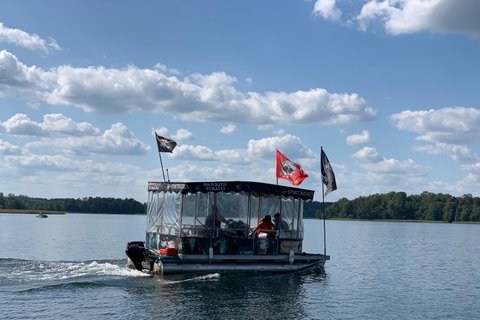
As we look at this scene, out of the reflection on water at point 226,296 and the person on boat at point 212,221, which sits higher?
the person on boat at point 212,221

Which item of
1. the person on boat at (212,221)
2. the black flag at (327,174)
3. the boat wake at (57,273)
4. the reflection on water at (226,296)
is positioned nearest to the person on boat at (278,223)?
the reflection on water at (226,296)

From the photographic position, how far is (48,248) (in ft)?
147

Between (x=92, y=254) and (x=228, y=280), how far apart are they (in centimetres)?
1866

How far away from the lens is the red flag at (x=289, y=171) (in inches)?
1075

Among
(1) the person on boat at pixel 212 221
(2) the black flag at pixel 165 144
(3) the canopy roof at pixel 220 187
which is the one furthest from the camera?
(2) the black flag at pixel 165 144

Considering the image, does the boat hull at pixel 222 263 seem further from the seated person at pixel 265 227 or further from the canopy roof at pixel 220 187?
the canopy roof at pixel 220 187

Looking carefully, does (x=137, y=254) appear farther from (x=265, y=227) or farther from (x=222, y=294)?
(x=265, y=227)

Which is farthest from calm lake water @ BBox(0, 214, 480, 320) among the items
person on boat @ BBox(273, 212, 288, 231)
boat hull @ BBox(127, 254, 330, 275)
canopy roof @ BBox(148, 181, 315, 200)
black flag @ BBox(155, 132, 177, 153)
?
black flag @ BBox(155, 132, 177, 153)

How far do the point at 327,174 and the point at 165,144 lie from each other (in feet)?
29.0

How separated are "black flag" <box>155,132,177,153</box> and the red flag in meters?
5.52

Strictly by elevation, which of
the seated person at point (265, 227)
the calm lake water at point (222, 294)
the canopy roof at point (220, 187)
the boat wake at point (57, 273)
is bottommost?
the calm lake water at point (222, 294)

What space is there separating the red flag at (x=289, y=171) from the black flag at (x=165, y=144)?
5.52 m

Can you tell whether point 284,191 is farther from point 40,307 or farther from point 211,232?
point 40,307

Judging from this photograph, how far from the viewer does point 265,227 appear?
26750mm
